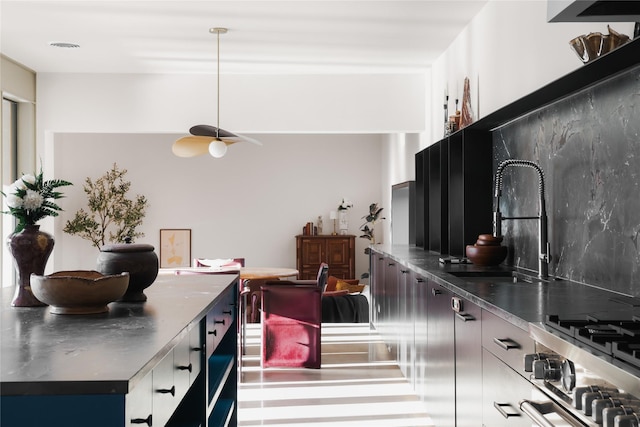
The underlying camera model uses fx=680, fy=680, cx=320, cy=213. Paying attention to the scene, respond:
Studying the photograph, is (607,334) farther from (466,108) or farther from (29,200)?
(466,108)

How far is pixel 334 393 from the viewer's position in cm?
483

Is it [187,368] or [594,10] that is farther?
[187,368]

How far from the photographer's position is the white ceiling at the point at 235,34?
495 centimetres

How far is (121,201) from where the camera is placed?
1089 centimetres

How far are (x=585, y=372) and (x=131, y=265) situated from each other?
5.49 ft

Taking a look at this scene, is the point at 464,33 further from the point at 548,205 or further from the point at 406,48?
the point at 548,205

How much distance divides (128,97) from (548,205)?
4852 mm

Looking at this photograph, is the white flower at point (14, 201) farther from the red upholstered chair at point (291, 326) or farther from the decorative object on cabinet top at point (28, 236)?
the red upholstered chair at point (291, 326)

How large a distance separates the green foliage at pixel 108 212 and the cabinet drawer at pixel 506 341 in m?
8.85

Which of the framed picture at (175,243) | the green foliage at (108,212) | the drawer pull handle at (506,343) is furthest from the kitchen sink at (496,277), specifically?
the framed picture at (175,243)

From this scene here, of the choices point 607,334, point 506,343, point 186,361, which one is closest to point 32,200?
point 186,361

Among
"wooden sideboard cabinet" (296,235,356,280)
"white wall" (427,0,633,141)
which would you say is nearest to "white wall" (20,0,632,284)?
"white wall" (427,0,633,141)

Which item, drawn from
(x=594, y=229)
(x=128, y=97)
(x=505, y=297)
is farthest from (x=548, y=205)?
(x=128, y=97)

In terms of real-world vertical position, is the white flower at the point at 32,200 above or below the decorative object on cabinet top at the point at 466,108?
below
